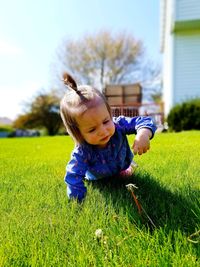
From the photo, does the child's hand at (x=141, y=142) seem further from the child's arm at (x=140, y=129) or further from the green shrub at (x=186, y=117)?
the green shrub at (x=186, y=117)

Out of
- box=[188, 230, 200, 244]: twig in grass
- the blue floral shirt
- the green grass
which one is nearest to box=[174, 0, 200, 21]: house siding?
the blue floral shirt

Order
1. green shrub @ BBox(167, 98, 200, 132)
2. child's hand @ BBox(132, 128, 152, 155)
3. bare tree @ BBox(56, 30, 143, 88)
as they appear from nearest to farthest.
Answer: child's hand @ BBox(132, 128, 152, 155), green shrub @ BBox(167, 98, 200, 132), bare tree @ BBox(56, 30, 143, 88)

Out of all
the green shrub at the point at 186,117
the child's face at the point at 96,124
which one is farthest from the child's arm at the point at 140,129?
the green shrub at the point at 186,117

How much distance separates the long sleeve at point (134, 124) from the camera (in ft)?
7.72

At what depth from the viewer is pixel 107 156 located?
8.34 ft

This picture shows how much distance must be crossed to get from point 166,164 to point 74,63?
99.3 feet

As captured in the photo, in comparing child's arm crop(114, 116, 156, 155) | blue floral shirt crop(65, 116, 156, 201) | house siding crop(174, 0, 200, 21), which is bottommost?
blue floral shirt crop(65, 116, 156, 201)

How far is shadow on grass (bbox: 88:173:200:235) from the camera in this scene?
1.58 meters

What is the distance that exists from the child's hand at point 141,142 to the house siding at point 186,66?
1083 centimetres

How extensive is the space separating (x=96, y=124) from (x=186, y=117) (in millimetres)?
9188

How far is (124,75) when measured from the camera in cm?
3238

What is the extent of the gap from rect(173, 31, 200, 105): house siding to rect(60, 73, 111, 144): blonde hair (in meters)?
11.0

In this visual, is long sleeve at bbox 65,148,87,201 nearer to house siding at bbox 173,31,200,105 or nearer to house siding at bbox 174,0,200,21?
house siding at bbox 173,31,200,105

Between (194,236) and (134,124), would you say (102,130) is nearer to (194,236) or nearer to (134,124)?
(134,124)
